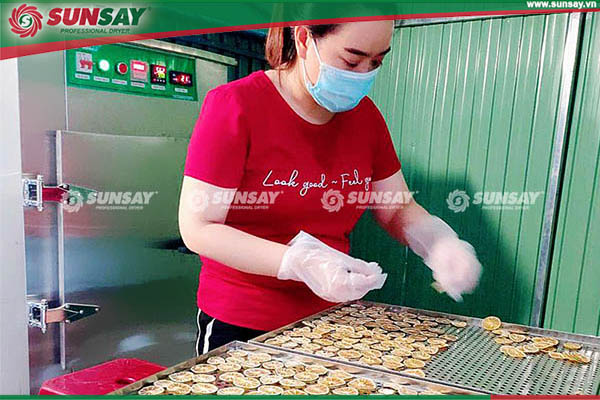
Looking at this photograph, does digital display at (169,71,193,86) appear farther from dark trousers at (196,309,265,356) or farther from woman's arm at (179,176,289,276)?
dark trousers at (196,309,265,356)


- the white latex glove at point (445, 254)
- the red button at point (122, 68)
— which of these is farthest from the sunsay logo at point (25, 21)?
the white latex glove at point (445, 254)

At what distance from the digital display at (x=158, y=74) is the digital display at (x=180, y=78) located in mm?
19

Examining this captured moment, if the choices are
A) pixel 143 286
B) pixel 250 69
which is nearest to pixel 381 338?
pixel 250 69

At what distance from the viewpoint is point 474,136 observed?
63.5 inches

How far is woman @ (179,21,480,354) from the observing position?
3.96 feet

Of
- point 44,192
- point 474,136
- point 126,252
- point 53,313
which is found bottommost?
point 53,313

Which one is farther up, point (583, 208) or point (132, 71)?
point (132, 71)

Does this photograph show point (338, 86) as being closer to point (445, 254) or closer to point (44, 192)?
point (445, 254)

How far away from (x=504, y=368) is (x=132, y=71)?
1160 mm

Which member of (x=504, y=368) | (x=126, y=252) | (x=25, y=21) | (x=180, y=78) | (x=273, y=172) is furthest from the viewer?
(x=126, y=252)

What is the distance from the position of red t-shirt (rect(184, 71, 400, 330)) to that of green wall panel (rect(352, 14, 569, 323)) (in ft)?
0.41

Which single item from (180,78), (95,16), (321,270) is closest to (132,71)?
(180,78)

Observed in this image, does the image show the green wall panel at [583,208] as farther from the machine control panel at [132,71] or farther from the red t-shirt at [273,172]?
the machine control panel at [132,71]

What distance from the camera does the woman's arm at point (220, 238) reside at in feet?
3.99
